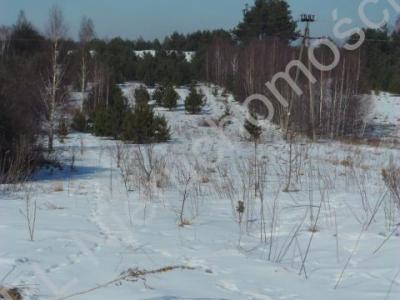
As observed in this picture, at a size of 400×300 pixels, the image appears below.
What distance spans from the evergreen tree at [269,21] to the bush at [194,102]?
Result: 1189cm

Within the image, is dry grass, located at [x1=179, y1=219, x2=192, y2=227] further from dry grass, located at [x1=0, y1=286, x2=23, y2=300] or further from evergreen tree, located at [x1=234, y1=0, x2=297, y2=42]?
evergreen tree, located at [x1=234, y1=0, x2=297, y2=42]

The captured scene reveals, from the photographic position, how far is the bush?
96.6ft

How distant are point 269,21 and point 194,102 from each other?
15.0 meters

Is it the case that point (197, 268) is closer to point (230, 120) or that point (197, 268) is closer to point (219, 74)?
point (230, 120)

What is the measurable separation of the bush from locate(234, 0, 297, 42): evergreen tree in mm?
11894

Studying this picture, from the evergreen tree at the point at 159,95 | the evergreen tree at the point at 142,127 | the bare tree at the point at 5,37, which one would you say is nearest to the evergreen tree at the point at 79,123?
the evergreen tree at the point at 142,127

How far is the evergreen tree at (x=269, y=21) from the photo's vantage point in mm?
40156

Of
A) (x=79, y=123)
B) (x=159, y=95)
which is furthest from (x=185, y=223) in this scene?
(x=159, y=95)

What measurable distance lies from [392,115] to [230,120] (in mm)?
13164

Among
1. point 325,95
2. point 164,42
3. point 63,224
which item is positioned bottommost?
point 63,224

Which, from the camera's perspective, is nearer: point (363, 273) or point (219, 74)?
point (363, 273)

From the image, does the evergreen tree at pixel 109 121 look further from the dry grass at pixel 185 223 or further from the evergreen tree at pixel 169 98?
the dry grass at pixel 185 223

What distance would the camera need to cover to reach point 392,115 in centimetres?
3509

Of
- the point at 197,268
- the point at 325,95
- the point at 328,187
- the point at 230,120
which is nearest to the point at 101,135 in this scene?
the point at 230,120
